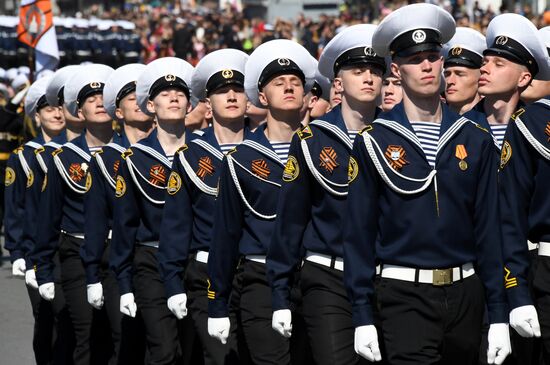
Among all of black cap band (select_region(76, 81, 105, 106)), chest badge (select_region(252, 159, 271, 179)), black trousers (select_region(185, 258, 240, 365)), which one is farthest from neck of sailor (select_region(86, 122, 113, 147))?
chest badge (select_region(252, 159, 271, 179))

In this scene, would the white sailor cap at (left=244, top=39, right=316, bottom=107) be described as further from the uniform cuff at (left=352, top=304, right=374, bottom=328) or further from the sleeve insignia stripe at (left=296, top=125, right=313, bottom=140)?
the uniform cuff at (left=352, top=304, right=374, bottom=328)

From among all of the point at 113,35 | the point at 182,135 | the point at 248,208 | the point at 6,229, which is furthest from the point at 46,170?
the point at 113,35

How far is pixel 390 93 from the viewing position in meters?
8.66

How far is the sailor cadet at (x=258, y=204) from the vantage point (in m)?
7.67

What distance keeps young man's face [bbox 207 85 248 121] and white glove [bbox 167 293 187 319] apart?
3.70ft

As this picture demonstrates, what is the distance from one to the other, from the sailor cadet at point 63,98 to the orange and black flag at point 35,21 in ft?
26.9

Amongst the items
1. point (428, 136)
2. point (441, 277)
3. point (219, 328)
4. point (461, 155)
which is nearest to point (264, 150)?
point (219, 328)

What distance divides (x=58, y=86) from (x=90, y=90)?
3.09 feet

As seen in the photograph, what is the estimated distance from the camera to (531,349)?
288 inches

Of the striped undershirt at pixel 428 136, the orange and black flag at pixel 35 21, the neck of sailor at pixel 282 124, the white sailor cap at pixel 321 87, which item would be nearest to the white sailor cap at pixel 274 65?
the neck of sailor at pixel 282 124

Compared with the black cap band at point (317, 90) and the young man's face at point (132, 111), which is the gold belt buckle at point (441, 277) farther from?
the young man's face at point (132, 111)

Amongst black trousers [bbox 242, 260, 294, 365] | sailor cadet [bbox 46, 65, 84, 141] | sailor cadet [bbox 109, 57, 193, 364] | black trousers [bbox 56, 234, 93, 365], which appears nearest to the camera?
black trousers [bbox 242, 260, 294, 365]

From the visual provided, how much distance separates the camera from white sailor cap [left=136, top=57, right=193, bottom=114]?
30.8ft

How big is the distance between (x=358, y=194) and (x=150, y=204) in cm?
302
